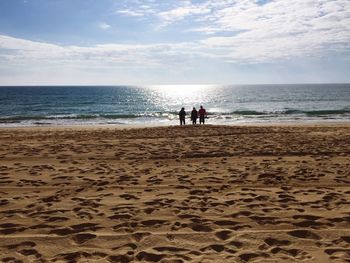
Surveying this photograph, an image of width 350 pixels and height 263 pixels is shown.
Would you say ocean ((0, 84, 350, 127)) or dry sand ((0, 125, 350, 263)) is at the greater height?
ocean ((0, 84, 350, 127))

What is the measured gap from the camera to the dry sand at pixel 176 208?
15.1ft

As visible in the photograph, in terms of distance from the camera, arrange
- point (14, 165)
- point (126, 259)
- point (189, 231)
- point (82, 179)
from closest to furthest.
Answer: point (126, 259), point (189, 231), point (82, 179), point (14, 165)

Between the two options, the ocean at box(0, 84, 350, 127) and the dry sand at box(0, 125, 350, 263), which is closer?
the dry sand at box(0, 125, 350, 263)

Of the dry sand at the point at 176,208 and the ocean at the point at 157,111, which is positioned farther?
the ocean at the point at 157,111

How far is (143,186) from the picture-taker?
7.82 metres

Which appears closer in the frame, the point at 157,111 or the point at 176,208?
the point at 176,208

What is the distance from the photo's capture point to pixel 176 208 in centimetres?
623

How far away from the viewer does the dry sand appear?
460 centimetres

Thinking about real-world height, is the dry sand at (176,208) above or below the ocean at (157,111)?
below

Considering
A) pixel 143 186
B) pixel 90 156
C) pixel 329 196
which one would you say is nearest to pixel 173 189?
pixel 143 186

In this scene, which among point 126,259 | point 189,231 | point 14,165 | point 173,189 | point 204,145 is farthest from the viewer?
point 204,145

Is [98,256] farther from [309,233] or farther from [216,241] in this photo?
[309,233]

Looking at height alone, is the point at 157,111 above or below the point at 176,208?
above

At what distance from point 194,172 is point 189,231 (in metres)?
4.09
